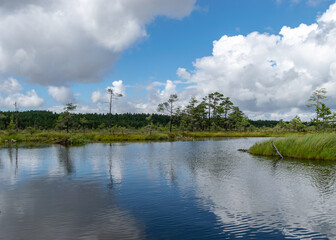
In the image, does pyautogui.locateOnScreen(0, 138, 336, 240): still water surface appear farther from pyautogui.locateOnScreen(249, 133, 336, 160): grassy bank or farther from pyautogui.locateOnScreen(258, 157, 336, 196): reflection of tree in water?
pyautogui.locateOnScreen(249, 133, 336, 160): grassy bank

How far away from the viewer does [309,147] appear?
79.8 feet

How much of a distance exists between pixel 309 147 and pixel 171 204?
61.9 feet

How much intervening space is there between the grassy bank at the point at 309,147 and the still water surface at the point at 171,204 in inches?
153

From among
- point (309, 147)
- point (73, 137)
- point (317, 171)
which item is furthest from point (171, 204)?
point (73, 137)

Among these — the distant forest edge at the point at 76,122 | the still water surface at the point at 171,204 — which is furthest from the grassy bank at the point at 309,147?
the distant forest edge at the point at 76,122

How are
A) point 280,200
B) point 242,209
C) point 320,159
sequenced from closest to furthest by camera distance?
1. point 242,209
2. point 280,200
3. point 320,159

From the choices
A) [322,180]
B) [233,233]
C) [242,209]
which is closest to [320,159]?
[322,180]

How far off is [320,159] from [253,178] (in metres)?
11.3

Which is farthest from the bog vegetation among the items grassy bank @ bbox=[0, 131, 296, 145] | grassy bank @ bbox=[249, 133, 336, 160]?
grassy bank @ bbox=[249, 133, 336, 160]

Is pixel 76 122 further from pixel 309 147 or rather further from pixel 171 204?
pixel 171 204

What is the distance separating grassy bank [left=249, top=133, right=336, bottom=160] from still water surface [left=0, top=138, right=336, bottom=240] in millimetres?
3879

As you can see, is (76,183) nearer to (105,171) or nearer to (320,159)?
(105,171)

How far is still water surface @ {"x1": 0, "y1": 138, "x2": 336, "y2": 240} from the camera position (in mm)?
8750

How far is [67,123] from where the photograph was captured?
237 ft
